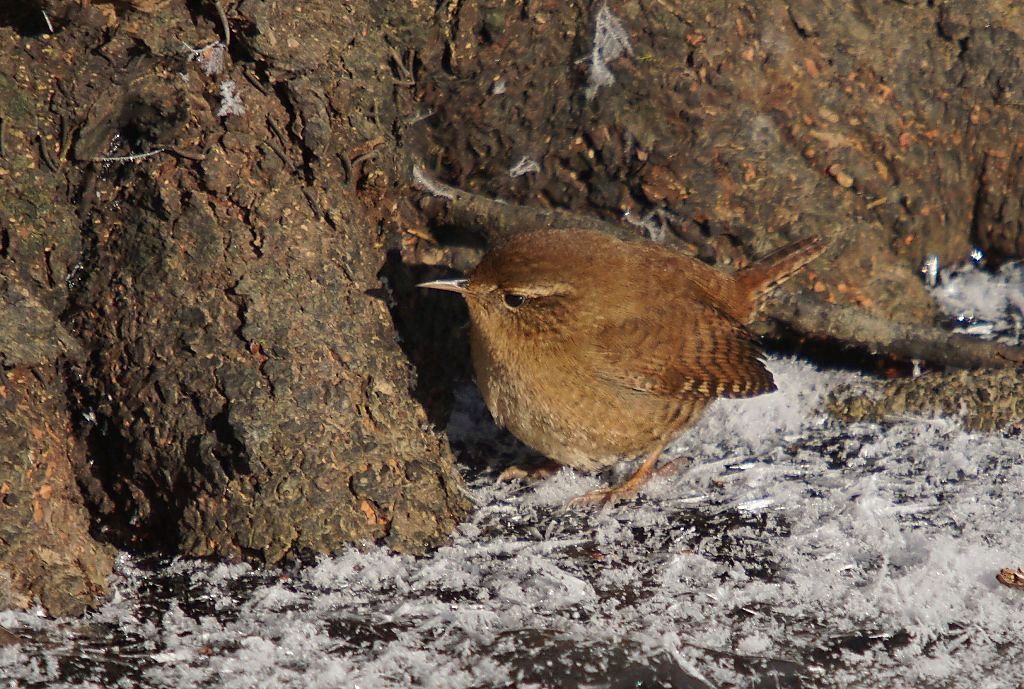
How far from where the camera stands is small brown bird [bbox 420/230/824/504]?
4199mm

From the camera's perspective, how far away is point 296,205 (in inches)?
159

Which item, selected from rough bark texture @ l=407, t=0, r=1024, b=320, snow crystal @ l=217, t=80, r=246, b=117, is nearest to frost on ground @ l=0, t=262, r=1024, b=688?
rough bark texture @ l=407, t=0, r=1024, b=320

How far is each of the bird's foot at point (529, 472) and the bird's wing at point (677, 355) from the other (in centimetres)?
61

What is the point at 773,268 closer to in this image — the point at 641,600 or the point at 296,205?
the point at 641,600

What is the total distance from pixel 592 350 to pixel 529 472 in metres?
0.69

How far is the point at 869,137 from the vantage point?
5.37 meters

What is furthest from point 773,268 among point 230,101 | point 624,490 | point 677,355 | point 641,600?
point 230,101

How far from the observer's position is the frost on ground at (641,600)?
3.12 meters

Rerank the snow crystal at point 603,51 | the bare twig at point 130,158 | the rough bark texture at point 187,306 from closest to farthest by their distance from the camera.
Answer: the rough bark texture at point 187,306, the bare twig at point 130,158, the snow crystal at point 603,51

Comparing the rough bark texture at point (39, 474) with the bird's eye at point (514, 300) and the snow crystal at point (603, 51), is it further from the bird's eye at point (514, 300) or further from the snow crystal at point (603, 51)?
the snow crystal at point (603, 51)

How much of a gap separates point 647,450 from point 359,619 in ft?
5.35

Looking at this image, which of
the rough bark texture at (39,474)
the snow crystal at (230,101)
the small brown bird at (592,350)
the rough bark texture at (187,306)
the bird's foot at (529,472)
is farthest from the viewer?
the bird's foot at (529,472)

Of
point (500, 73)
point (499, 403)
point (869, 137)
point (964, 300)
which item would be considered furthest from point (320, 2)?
point (964, 300)

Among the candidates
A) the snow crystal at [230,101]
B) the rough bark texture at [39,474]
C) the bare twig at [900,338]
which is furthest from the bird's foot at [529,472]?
the snow crystal at [230,101]
